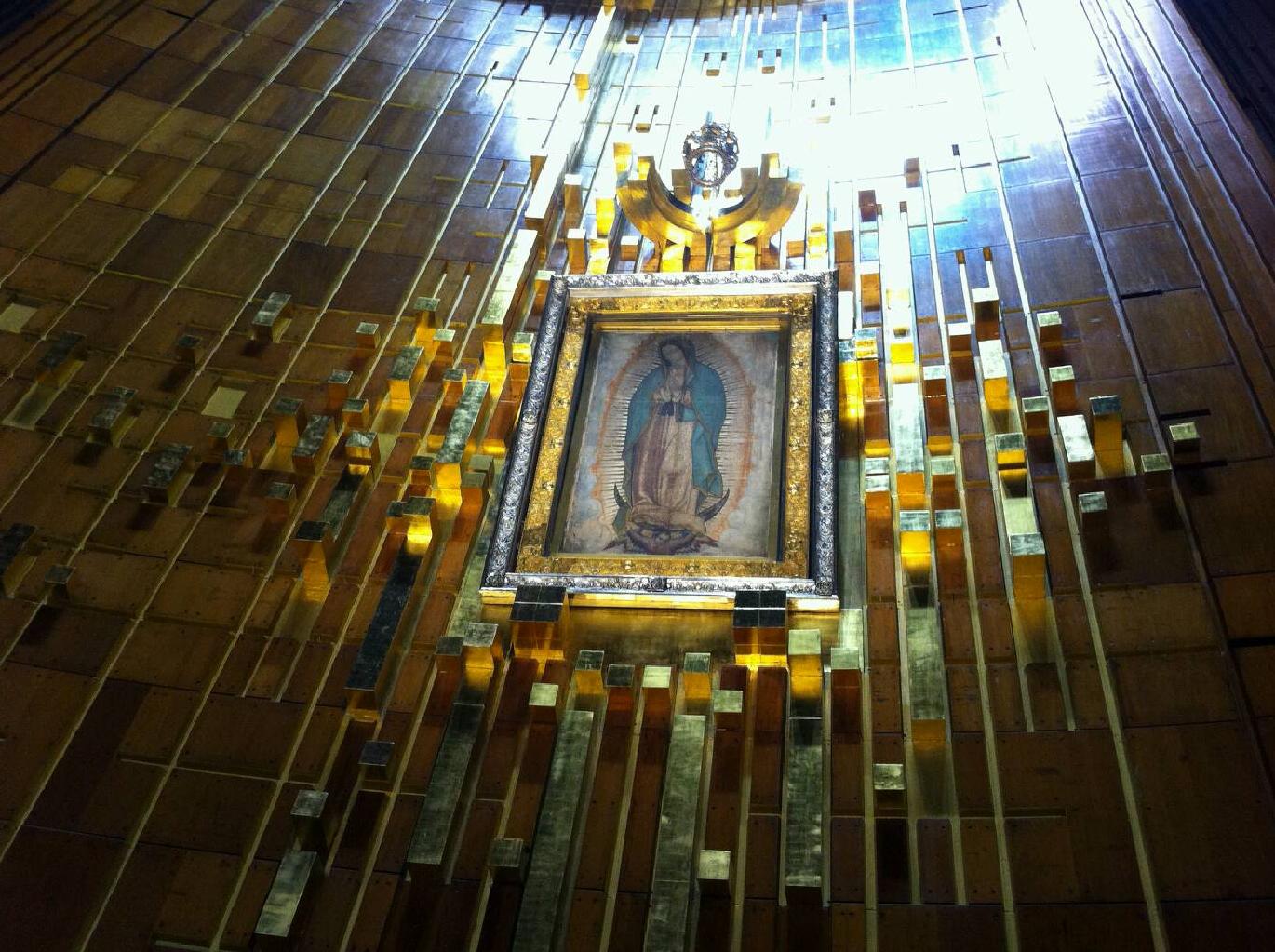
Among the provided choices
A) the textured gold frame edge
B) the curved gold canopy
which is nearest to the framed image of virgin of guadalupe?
the textured gold frame edge

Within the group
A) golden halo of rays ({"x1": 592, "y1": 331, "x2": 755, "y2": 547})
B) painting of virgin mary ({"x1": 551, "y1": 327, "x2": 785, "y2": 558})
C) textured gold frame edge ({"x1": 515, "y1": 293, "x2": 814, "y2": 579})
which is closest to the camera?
textured gold frame edge ({"x1": 515, "y1": 293, "x2": 814, "y2": 579})

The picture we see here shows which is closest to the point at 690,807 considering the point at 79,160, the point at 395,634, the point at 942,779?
the point at 942,779

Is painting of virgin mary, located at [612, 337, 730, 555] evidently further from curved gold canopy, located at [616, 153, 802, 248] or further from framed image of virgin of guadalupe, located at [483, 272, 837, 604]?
curved gold canopy, located at [616, 153, 802, 248]

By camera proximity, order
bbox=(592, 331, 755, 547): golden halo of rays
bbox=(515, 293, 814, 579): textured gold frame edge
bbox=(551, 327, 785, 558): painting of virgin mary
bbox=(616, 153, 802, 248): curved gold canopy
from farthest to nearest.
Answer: bbox=(616, 153, 802, 248): curved gold canopy < bbox=(592, 331, 755, 547): golden halo of rays < bbox=(551, 327, 785, 558): painting of virgin mary < bbox=(515, 293, 814, 579): textured gold frame edge

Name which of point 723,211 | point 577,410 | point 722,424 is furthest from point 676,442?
point 723,211

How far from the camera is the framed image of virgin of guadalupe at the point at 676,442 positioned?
4.48 meters

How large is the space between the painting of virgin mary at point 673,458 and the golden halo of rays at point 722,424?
0.08ft

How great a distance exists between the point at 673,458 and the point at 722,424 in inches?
9.6

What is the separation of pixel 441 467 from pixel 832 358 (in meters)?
1.57

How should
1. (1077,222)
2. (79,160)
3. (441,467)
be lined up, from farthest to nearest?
(79,160)
(1077,222)
(441,467)

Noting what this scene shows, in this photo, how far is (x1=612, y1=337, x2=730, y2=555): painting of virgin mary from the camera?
4.59 metres

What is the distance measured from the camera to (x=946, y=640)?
163 inches

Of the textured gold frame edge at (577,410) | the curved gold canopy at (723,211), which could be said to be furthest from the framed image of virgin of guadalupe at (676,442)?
the curved gold canopy at (723,211)

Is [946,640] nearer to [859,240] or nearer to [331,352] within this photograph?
[859,240]
